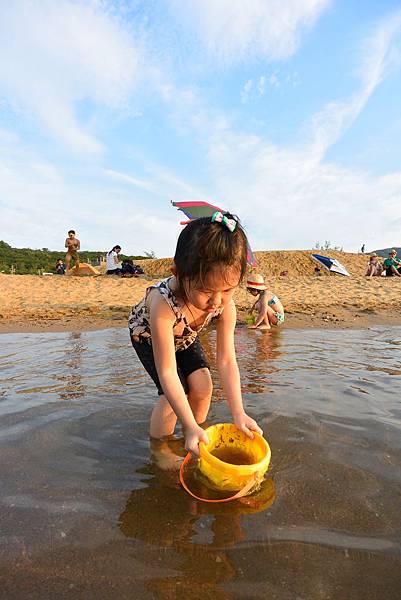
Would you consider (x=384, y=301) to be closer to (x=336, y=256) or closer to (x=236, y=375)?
(x=236, y=375)

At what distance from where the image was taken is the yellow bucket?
176cm

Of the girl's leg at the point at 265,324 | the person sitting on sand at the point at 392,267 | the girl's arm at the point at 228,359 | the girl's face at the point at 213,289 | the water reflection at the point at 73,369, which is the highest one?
the person sitting on sand at the point at 392,267

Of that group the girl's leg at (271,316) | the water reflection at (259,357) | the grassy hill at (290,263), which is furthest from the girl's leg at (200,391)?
the grassy hill at (290,263)

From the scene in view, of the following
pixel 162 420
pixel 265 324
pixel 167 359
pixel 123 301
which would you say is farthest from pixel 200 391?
pixel 123 301

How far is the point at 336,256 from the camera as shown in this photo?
83.8 ft

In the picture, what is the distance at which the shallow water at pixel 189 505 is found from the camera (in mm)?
1404

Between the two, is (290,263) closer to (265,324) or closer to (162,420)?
(265,324)

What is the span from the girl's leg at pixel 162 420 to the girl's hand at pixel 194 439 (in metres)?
0.58

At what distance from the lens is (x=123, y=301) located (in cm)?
1019

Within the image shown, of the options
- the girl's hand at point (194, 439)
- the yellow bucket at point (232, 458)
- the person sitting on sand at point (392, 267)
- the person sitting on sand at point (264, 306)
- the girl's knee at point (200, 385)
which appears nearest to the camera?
the yellow bucket at point (232, 458)

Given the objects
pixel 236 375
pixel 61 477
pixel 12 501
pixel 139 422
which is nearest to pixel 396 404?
pixel 236 375

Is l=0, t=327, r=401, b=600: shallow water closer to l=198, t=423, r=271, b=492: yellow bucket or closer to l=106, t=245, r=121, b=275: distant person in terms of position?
l=198, t=423, r=271, b=492: yellow bucket

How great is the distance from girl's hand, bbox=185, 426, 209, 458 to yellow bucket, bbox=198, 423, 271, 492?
0.07ft

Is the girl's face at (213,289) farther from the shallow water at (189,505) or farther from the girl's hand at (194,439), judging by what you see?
the shallow water at (189,505)
